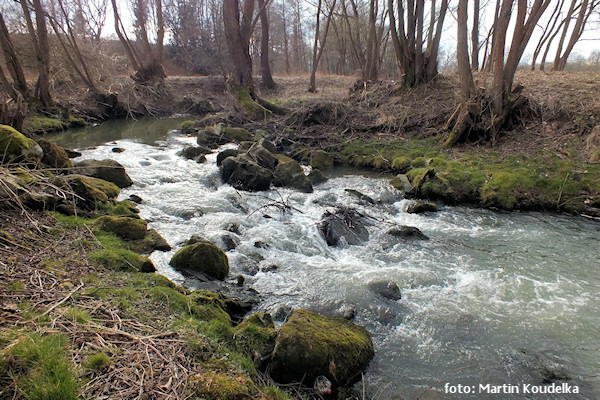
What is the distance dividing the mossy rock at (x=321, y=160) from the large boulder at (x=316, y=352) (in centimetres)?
875

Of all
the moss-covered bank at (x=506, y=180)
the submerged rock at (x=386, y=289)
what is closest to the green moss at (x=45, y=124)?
the moss-covered bank at (x=506, y=180)

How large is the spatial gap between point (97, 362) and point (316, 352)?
200 centimetres

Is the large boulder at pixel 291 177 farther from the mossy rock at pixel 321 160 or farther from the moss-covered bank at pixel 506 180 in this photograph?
the moss-covered bank at pixel 506 180

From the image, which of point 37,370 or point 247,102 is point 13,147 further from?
point 247,102

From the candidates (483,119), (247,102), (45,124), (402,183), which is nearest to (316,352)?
(402,183)

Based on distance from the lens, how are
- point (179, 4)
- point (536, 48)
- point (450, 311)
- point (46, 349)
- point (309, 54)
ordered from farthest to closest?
point (309, 54) < point (179, 4) < point (536, 48) < point (450, 311) < point (46, 349)

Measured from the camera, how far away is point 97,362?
255cm

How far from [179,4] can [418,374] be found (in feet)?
137

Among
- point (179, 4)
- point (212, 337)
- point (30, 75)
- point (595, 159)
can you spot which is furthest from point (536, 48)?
point (179, 4)

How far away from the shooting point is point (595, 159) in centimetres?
907

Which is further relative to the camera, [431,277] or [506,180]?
[506,180]

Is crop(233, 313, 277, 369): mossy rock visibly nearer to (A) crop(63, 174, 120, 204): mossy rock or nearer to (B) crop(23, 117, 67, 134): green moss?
(A) crop(63, 174, 120, 204): mossy rock

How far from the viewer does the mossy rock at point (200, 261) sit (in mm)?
5562

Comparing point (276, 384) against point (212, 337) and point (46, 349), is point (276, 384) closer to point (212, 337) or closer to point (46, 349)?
point (212, 337)
